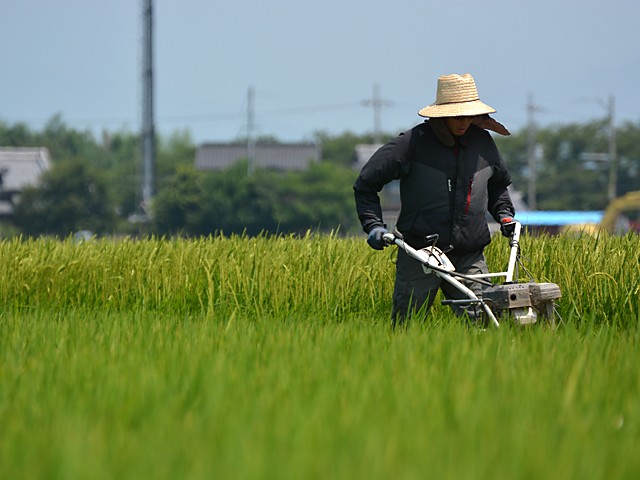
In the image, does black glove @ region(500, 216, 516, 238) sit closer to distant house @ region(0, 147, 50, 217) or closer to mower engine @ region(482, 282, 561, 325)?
mower engine @ region(482, 282, 561, 325)

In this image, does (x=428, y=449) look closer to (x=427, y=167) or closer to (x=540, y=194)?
(x=427, y=167)

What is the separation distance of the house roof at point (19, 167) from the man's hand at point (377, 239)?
63.3 meters

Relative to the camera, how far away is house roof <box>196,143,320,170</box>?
76.3 metres

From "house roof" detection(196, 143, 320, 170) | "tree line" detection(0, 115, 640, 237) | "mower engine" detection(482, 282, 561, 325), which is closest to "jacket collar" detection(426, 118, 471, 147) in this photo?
"mower engine" detection(482, 282, 561, 325)

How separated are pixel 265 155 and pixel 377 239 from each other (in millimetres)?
72323

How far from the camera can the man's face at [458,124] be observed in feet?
18.6

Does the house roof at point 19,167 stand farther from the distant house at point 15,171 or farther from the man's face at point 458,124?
the man's face at point 458,124

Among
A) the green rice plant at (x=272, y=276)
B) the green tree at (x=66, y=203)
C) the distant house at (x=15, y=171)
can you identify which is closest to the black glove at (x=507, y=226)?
the green rice plant at (x=272, y=276)

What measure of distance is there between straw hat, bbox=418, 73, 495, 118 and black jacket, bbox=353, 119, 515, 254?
0.34 feet

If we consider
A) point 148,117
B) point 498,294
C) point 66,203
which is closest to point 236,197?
point 66,203

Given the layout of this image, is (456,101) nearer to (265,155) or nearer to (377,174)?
(377,174)

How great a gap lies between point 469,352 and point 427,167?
154 centimetres

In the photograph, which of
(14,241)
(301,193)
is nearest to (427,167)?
(14,241)

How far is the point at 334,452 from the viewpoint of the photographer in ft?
9.30
